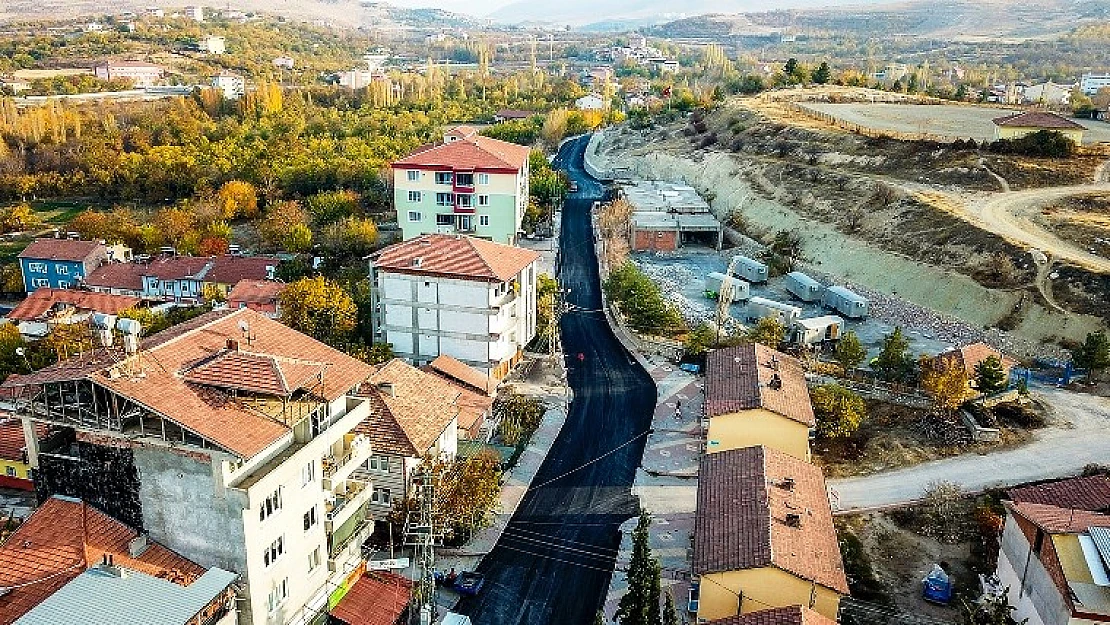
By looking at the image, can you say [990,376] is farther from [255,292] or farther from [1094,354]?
[255,292]

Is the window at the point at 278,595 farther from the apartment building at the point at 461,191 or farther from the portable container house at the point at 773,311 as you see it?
the apartment building at the point at 461,191

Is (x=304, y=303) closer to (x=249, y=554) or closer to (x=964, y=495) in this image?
(x=249, y=554)

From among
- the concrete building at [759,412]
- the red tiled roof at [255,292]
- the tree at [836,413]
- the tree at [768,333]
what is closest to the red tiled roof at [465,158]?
the red tiled roof at [255,292]

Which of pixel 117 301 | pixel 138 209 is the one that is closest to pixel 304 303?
pixel 117 301

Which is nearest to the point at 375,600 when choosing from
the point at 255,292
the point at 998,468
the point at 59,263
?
the point at 998,468

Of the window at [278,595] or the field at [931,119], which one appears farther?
the field at [931,119]

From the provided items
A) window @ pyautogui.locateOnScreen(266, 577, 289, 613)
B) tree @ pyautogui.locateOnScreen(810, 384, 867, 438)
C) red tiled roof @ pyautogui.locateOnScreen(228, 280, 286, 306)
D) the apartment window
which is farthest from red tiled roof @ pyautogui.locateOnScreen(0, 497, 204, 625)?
red tiled roof @ pyautogui.locateOnScreen(228, 280, 286, 306)
